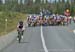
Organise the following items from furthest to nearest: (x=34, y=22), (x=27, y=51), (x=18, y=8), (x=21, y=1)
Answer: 1. (x=21, y=1)
2. (x=18, y=8)
3. (x=34, y=22)
4. (x=27, y=51)

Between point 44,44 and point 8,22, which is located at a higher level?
point 44,44

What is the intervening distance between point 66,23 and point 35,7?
85.4 meters

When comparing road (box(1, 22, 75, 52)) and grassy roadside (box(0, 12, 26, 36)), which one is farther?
grassy roadside (box(0, 12, 26, 36))

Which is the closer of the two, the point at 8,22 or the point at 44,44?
the point at 44,44

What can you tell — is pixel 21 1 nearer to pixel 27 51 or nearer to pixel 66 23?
pixel 66 23

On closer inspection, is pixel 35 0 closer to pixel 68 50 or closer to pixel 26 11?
pixel 26 11

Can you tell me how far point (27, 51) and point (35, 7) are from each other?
126 meters

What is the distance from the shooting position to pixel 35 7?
14738 centimetres

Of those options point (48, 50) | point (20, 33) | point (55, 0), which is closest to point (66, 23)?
point (20, 33)

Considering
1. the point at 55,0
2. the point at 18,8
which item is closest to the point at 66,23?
the point at 18,8

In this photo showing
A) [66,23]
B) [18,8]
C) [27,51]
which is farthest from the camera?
[18,8]

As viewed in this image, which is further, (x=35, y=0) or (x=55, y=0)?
(x=35, y=0)

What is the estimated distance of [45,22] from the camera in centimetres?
5872

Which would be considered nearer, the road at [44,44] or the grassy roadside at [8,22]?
the road at [44,44]
